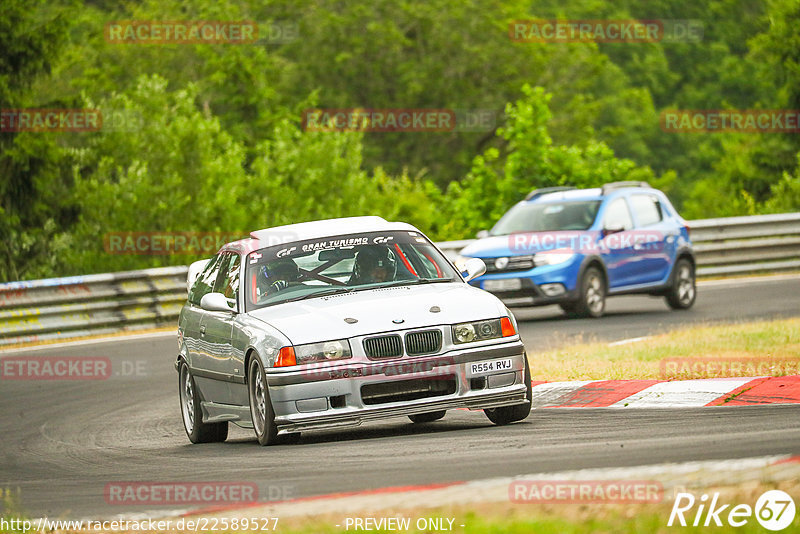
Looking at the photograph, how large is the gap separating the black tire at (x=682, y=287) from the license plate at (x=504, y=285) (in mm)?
2572

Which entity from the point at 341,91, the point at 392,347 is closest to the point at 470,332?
the point at 392,347

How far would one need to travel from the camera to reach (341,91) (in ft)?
209

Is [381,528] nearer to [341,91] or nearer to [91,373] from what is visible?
[91,373]

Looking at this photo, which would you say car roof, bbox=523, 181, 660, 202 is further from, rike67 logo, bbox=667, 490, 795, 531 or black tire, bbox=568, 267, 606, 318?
rike67 logo, bbox=667, 490, 795, 531

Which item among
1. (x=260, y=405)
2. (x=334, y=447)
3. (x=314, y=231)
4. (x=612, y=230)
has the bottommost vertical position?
(x=334, y=447)

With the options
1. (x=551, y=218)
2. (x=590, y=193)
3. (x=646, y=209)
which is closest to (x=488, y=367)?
(x=551, y=218)

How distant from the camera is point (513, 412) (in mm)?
10023

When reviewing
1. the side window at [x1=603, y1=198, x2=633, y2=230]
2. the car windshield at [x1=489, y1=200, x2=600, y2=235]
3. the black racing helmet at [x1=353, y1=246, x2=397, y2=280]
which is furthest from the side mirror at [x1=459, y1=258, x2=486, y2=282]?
the side window at [x1=603, y1=198, x2=633, y2=230]

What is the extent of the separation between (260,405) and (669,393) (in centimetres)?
308

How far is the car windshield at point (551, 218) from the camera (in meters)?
20.5

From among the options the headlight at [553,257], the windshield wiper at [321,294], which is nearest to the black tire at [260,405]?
the windshield wiper at [321,294]

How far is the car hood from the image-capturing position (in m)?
9.45

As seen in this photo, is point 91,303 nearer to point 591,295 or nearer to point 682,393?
point 591,295

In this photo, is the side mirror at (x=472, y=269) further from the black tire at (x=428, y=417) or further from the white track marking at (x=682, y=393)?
the white track marking at (x=682, y=393)
